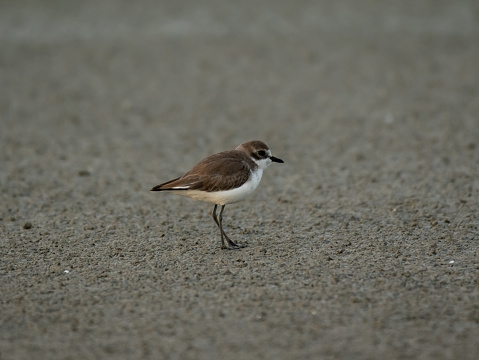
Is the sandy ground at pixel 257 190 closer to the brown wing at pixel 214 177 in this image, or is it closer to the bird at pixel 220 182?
the bird at pixel 220 182

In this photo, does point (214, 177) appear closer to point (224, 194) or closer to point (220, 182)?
point (220, 182)

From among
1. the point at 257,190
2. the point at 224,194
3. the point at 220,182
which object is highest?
the point at 220,182

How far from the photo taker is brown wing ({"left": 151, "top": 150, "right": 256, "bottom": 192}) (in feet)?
18.7

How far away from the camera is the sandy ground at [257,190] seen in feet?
14.3

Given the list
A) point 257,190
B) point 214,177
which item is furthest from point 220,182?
point 257,190

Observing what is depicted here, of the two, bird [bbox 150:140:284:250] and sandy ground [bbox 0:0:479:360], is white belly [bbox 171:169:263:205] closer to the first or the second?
bird [bbox 150:140:284:250]

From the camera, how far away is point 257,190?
7578 mm

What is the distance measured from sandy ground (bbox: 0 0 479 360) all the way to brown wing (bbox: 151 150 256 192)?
571mm

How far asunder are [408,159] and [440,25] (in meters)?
7.36

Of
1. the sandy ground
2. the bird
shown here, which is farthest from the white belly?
the sandy ground

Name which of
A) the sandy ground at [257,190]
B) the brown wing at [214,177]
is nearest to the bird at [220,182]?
the brown wing at [214,177]

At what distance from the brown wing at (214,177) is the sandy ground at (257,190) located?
0.57 m

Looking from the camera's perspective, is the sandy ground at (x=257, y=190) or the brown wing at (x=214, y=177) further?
the brown wing at (x=214, y=177)

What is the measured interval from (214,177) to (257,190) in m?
1.92
